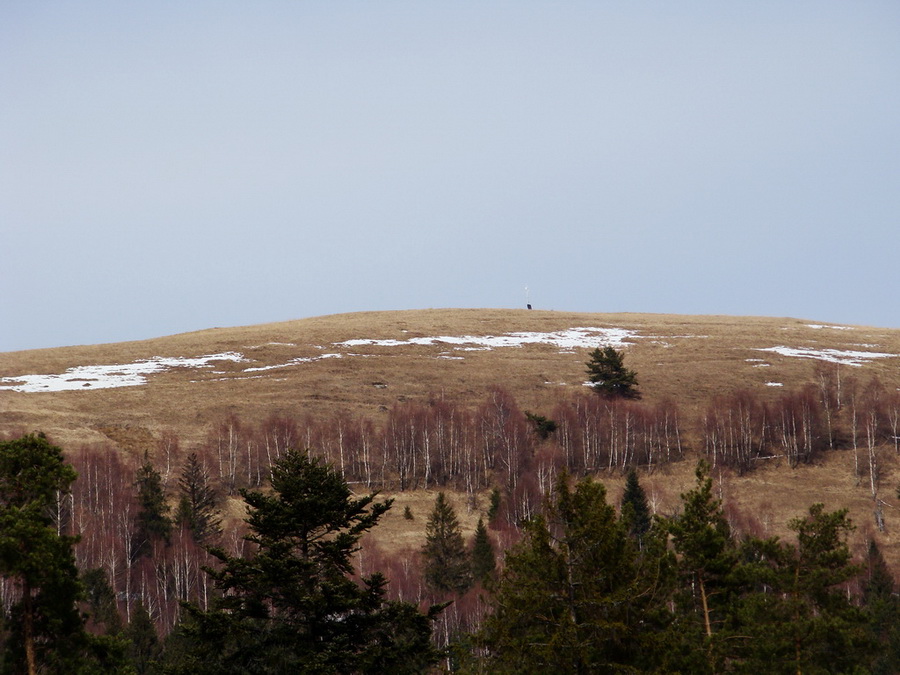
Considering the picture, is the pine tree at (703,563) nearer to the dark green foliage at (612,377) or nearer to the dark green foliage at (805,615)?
the dark green foliage at (805,615)

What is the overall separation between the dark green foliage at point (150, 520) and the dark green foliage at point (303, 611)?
49497mm

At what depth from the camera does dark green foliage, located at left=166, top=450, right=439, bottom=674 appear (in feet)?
58.5

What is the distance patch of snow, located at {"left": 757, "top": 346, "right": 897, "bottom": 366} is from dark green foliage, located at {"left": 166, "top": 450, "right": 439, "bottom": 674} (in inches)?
4622

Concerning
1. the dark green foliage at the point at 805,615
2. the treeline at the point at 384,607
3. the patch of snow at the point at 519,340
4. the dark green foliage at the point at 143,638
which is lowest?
the dark green foliage at the point at 143,638

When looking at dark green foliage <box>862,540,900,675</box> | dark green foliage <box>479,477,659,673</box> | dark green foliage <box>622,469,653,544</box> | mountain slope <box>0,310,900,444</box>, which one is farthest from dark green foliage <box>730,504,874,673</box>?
mountain slope <box>0,310,900,444</box>

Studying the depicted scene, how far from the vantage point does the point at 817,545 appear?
77.3 ft

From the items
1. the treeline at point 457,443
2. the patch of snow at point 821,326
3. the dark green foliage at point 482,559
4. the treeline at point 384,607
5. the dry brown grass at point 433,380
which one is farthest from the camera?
the patch of snow at point 821,326

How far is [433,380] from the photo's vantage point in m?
117

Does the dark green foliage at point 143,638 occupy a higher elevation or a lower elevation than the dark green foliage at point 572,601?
lower

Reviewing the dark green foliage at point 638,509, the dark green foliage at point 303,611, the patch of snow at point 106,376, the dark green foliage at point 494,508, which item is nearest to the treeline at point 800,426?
the dark green foliage at point 494,508

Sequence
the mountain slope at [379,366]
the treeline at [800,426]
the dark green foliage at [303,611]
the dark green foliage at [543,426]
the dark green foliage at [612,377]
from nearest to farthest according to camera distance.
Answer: the dark green foliage at [303,611] → the treeline at [800,426] → the dark green foliage at [543,426] → the mountain slope at [379,366] → the dark green foliage at [612,377]

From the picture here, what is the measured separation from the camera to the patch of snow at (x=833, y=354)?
126 meters

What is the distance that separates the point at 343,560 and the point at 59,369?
116775 mm

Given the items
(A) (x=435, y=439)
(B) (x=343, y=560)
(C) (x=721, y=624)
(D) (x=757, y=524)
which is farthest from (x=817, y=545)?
(A) (x=435, y=439)
